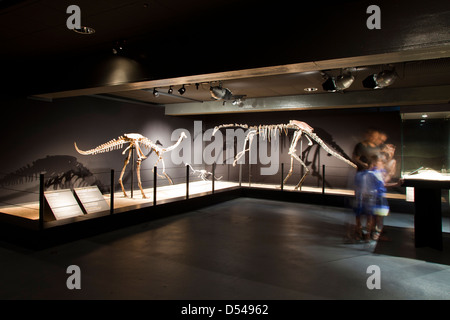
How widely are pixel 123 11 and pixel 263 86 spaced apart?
4.33 m

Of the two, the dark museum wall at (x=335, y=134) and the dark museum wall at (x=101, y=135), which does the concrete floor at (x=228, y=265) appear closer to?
the dark museum wall at (x=101, y=135)

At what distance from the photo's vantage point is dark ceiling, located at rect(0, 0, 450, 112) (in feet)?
10.5

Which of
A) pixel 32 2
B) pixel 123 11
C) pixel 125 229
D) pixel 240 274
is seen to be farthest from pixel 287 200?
pixel 32 2

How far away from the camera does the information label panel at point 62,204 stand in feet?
16.0

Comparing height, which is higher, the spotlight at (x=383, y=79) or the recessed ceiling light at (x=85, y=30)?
the recessed ceiling light at (x=85, y=30)

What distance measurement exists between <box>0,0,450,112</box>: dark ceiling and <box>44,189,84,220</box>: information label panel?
198 centimetres

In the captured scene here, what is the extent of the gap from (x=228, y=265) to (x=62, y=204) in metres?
3.22

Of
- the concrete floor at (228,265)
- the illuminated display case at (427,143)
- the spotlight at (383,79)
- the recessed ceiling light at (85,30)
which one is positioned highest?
the recessed ceiling light at (85,30)

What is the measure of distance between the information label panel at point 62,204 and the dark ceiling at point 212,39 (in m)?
1.98

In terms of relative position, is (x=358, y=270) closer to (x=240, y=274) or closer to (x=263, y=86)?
(x=240, y=274)

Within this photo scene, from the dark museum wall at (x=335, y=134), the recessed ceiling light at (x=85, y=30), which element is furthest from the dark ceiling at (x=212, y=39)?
the dark museum wall at (x=335, y=134)

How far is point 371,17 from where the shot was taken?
129 inches
